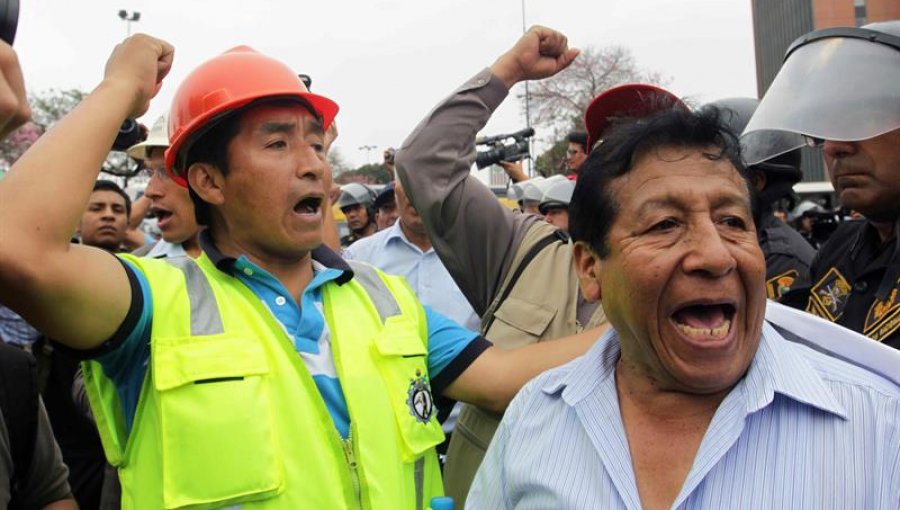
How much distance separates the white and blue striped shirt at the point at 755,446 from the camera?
4.54 feet

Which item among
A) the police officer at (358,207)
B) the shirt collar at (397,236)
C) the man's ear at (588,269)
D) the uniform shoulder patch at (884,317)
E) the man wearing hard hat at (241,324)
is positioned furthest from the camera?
A: the police officer at (358,207)

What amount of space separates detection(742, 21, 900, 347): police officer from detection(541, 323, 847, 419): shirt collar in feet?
2.48

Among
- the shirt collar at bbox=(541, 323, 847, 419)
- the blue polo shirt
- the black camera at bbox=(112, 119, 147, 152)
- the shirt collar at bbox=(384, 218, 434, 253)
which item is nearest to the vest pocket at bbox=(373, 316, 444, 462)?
the blue polo shirt

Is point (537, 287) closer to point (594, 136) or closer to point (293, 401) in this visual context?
point (594, 136)

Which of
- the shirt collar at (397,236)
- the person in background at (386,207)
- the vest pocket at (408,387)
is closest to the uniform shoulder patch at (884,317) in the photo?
the vest pocket at (408,387)

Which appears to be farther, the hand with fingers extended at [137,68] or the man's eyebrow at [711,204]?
the hand with fingers extended at [137,68]

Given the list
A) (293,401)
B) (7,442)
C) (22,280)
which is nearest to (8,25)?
(22,280)

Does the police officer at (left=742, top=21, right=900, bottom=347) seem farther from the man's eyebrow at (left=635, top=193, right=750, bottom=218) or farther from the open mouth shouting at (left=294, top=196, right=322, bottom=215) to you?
the open mouth shouting at (left=294, top=196, right=322, bottom=215)

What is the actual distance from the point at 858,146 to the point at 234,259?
6.02 feet

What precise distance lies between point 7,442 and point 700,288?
171 cm

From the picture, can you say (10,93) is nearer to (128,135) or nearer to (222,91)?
(222,91)

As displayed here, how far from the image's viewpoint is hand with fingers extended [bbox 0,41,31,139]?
4.07 ft

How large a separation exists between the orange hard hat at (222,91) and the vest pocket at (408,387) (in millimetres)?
704

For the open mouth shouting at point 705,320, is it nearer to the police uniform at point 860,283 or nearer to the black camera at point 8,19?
the police uniform at point 860,283
